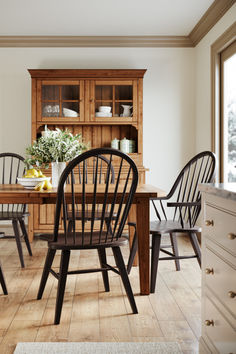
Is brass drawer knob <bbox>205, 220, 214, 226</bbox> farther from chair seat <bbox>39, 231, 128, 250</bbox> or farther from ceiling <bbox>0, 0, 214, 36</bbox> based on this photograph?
ceiling <bbox>0, 0, 214, 36</bbox>

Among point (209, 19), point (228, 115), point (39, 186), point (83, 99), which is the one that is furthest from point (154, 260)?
point (209, 19)

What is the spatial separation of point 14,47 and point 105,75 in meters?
1.26

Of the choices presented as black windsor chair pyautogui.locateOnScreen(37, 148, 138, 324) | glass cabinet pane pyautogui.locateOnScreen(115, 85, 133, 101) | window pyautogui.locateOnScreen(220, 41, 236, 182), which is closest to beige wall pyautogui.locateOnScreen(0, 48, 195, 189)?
glass cabinet pane pyautogui.locateOnScreen(115, 85, 133, 101)

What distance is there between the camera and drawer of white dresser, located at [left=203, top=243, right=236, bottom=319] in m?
1.40

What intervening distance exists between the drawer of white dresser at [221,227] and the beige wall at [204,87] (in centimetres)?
294

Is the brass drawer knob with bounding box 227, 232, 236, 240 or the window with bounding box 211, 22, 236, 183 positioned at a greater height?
the window with bounding box 211, 22, 236, 183

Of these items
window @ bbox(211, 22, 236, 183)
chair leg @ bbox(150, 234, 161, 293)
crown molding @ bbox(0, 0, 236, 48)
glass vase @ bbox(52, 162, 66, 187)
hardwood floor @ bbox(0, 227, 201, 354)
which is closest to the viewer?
hardwood floor @ bbox(0, 227, 201, 354)

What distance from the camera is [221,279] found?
1.52 meters

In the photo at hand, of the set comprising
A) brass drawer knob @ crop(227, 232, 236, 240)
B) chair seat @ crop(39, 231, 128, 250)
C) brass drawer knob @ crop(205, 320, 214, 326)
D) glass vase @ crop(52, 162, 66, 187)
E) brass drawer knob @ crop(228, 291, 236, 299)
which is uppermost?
glass vase @ crop(52, 162, 66, 187)

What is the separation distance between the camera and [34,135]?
4.66 meters

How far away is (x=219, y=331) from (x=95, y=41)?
4185 mm

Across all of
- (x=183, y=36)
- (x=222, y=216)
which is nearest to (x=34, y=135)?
(x=183, y=36)

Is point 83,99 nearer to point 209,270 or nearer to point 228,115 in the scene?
point 228,115

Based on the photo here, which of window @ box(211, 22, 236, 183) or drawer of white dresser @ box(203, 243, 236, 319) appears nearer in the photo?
drawer of white dresser @ box(203, 243, 236, 319)
